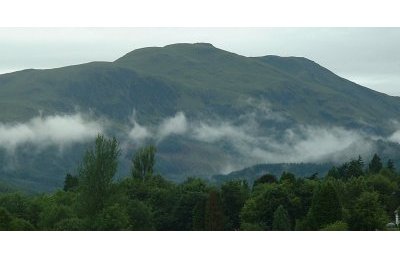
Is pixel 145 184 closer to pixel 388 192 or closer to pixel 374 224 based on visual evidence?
pixel 388 192

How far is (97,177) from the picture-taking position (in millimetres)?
83938

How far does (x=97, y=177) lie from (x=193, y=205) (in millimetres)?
30742

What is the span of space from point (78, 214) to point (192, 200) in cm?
3126

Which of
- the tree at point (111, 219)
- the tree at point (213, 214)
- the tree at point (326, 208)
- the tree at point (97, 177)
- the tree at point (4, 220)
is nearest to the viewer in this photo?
the tree at point (4, 220)

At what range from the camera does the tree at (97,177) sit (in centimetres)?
8262

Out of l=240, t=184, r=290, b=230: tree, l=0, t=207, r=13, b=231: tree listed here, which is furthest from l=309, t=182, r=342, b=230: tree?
l=0, t=207, r=13, b=231: tree

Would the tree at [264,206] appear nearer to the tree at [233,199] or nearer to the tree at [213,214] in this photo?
the tree at [233,199]

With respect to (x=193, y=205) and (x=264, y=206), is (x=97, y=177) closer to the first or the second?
(x=264, y=206)

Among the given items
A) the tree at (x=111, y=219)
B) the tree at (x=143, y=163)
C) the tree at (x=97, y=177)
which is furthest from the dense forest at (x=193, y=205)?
the tree at (x=143, y=163)

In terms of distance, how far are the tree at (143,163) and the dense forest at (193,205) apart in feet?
7.67

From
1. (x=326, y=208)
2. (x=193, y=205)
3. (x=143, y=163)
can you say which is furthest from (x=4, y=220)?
(x=143, y=163)

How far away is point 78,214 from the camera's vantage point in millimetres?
83688

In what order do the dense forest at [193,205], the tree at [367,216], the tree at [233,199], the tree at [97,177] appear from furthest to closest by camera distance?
the tree at [233,199]
the tree at [97,177]
the tree at [367,216]
the dense forest at [193,205]

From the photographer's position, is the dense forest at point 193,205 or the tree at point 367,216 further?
the tree at point 367,216
